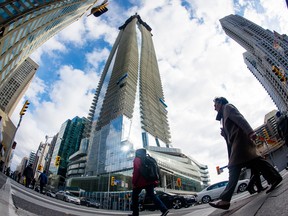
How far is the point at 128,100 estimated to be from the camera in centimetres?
8550

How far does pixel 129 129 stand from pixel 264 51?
7355 centimetres

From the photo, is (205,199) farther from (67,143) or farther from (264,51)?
(67,143)

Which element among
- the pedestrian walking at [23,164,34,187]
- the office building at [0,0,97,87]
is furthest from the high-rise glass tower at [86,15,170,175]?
the pedestrian walking at [23,164,34,187]

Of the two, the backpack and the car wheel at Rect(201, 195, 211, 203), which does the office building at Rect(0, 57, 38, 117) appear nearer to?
the car wheel at Rect(201, 195, 211, 203)

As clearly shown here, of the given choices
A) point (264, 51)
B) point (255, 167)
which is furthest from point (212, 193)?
point (264, 51)

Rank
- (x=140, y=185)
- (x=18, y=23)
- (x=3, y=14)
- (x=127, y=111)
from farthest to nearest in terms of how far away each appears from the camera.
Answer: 1. (x=127, y=111)
2. (x=18, y=23)
3. (x=3, y=14)
4. (x=140, y=185)

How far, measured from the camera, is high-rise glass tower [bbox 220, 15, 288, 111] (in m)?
71.1

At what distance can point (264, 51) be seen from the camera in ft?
266

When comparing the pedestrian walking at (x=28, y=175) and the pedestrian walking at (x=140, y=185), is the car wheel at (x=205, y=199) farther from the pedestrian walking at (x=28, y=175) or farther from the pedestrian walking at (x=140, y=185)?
the pedestrian walking at (x=28, y=175)

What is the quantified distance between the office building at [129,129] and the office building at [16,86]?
41.3 meters

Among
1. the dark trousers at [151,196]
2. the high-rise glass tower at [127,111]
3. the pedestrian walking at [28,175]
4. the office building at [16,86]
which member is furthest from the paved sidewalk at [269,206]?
the office building at [16,86]

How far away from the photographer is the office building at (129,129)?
57000mm

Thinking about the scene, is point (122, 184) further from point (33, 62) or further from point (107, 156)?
point (33, 62)

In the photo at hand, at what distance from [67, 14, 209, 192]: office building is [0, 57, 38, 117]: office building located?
136ft
